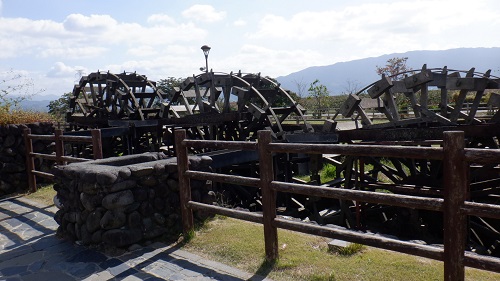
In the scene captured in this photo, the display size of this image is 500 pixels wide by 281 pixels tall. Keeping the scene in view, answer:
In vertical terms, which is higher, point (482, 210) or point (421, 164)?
point (482, 210)

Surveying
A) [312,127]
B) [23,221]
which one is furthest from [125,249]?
[312,127]

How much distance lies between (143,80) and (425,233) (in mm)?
11814

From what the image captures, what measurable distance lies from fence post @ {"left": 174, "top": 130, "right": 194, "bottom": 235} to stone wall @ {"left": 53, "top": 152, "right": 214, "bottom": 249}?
0.83 ft

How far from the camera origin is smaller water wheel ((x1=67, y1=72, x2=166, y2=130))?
1504 cm

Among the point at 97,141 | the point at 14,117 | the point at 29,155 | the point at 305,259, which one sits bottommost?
the point at 305,259

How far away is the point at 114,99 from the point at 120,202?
1166 centimetres

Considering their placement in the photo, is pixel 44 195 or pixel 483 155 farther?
pixel 44 195

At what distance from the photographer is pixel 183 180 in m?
5.03

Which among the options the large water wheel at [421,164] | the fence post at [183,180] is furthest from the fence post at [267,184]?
the large water wheel at [421,164]

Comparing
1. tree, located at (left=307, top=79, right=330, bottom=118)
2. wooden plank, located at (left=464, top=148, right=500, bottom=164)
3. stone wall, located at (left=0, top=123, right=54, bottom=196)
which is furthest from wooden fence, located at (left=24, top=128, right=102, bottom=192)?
tree, located at (left=307, top=79, right=330, bottom=118)

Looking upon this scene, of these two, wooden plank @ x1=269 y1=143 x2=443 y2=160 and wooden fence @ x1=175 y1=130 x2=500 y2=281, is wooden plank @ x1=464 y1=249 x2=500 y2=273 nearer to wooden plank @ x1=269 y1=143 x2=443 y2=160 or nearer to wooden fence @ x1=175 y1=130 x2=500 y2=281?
wooden fence @ x1=175 y1=130 x2=500 y2=281

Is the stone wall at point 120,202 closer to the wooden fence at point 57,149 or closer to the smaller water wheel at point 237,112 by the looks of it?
the wooden fence at point 57,149

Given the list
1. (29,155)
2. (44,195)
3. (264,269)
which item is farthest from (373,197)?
(29,155)

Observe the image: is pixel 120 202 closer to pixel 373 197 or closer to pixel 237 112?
pixel 373 197
